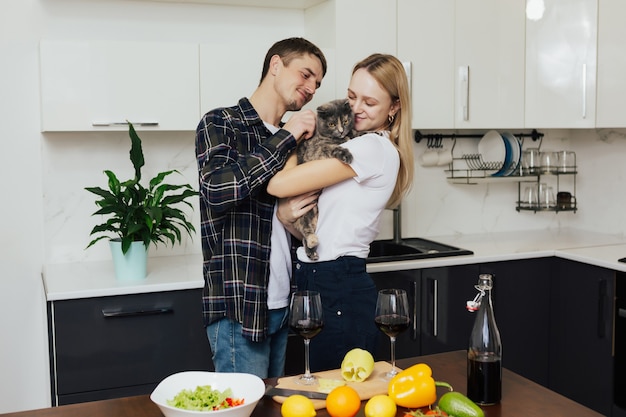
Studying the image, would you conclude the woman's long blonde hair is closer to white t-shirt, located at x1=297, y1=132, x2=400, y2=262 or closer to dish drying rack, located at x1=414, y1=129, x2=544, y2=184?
white t-shirt, located at x1=297, y1=132, x2=400, y2=262

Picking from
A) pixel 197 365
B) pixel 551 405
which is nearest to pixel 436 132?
pixel 197 365

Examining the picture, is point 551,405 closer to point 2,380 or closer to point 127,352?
point 127,352

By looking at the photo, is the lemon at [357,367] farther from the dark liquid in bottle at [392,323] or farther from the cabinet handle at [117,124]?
the cabinet handle at [117,124]

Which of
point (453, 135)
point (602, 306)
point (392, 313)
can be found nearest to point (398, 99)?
point (392, 313)

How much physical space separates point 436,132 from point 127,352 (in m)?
1.95

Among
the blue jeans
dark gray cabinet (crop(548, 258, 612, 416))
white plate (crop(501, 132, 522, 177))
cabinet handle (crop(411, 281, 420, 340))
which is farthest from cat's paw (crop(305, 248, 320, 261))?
white plate (crop(501, 132, 522, 177))

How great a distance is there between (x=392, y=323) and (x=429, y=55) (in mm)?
2031

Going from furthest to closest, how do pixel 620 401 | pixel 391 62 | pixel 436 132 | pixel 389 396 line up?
pixel 436 132 < pixel 620 401 < pixel 391 62 < pixel 389 396

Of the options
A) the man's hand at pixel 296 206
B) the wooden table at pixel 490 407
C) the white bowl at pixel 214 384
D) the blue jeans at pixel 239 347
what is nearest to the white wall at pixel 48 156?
the man's hand at pixel 296 206

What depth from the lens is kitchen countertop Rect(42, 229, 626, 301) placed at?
2586mm

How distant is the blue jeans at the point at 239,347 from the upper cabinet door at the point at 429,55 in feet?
4.74

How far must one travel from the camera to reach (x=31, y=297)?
3.06 metres

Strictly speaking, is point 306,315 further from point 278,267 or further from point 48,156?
point 48,156

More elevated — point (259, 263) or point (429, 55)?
point (429, 55)
